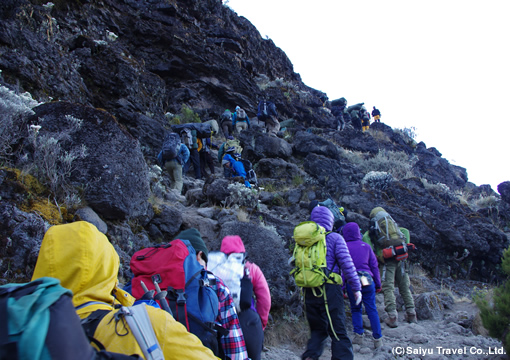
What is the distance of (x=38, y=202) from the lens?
14.1 ft

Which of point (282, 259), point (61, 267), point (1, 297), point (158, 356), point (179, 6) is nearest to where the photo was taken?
point (1, 297)

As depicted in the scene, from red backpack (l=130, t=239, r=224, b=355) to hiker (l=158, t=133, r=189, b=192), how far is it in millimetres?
6559

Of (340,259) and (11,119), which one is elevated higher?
(11,119)

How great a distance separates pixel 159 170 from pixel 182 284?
22.7ft

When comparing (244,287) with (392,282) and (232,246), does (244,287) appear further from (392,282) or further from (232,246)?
(392,282)

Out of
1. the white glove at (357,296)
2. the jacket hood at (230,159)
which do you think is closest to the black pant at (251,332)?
the white glove at (357,296)

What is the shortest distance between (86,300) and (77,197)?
11.2ft

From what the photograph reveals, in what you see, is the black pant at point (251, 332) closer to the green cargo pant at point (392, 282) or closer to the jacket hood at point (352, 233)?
the jacket hood at point (352, 233)

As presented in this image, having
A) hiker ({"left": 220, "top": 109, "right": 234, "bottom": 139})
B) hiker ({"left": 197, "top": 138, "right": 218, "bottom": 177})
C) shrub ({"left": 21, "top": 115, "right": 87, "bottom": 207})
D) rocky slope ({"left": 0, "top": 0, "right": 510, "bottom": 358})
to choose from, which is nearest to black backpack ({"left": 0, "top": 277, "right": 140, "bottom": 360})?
rocky slope ({"left": 0, "top": 0, "right": 510, "bottom": 358})

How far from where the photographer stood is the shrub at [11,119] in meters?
4.75

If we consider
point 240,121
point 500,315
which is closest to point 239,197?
point 500,315

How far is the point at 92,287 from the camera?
1.81 metres

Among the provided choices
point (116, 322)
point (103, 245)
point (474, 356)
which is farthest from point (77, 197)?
point (474, 356)

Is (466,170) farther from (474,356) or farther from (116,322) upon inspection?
(116,322)
